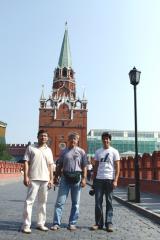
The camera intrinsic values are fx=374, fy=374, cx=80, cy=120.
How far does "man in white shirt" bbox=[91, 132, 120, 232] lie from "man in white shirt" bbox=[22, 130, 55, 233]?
902 mm

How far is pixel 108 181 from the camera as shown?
6.73 metres

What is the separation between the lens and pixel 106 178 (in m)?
6.71

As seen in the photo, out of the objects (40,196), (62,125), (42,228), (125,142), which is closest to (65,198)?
(40,196)

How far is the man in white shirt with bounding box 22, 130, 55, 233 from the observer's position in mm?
6305

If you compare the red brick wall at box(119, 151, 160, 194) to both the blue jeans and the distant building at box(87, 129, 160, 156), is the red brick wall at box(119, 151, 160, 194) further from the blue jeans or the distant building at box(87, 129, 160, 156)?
the distant building at box(87, 129, 160, 156)

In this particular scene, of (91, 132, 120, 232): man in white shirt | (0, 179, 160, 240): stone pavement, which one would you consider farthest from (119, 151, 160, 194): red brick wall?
(91, 132, 120, 232): man in white shirt

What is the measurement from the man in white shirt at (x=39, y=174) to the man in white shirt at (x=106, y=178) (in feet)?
2.96

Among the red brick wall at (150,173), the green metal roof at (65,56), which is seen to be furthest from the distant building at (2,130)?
the red brick wall at (150,173)

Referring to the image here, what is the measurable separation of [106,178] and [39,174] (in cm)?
122

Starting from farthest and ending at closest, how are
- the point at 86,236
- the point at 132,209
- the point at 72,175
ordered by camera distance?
the point at 132,209 < the point at 72,175 < the point at 86,236

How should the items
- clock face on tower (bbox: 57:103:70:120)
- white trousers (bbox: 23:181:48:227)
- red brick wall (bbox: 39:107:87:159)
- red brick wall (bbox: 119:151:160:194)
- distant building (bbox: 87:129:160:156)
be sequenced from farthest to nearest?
distant building (bbox: 87:129:160:156)
clock face on tower (bbox: 57:103:70:120)
red brick wall (bbox: 39:107:87:159)
red brick wall (bbox: 119:151:160:194)
white trousers (bbox: 23:181:48:227)

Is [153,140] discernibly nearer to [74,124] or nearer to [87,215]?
[74,124]

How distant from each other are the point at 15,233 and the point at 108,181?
1.85 m

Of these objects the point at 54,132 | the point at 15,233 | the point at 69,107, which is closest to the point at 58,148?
the point at 54,132
